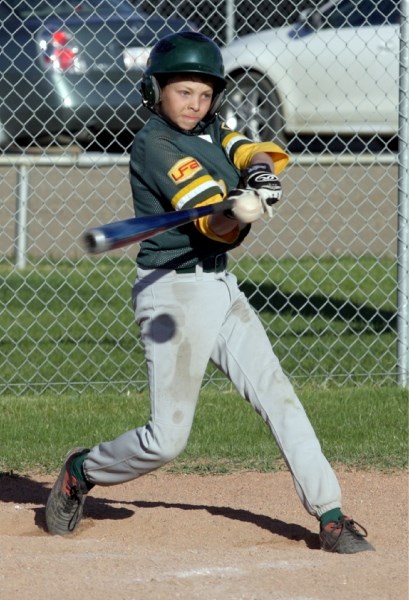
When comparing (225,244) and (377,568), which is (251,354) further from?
(377,568)

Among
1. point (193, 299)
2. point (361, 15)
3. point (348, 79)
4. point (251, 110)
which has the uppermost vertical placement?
point (361, 15)

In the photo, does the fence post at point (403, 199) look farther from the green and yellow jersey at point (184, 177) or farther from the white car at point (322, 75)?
the white car at point (322, 75)

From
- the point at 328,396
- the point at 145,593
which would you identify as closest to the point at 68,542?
the point at 145,593

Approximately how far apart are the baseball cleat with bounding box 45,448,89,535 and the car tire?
17.3 ft

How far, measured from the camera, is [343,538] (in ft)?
12.9

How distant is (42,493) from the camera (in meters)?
4.96

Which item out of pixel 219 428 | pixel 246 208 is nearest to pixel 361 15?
pixel 219 428

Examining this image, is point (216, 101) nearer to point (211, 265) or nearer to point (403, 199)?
point (211, 265)

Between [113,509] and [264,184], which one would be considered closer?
[264,184]

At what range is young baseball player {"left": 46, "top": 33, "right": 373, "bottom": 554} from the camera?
3.89m

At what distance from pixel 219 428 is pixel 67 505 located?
1654mm

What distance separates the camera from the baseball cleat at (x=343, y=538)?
392cm

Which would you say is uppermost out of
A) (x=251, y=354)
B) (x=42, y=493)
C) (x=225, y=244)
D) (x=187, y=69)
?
(x=187, y=69)

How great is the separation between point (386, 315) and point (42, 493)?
160 inches
